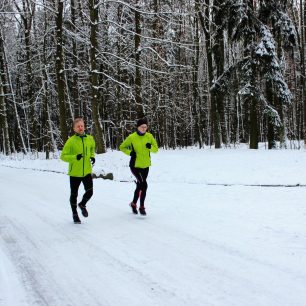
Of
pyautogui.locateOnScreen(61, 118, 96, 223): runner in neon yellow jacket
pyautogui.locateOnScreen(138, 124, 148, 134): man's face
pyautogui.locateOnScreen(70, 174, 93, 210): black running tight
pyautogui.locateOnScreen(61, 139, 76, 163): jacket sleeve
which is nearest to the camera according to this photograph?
pyautogui.locateOnScreen(61, 139, 76, 163): jacket sleeve

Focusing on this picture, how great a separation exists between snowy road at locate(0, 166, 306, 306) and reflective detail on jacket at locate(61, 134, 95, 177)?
40.9 inches

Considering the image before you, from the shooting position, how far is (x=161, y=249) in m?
5.83

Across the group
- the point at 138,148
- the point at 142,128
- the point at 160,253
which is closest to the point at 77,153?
Result: the point at 138,148

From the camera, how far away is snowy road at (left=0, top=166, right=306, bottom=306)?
4.20m

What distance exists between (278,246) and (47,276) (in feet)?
10.4

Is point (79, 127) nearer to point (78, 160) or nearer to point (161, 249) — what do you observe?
point (78, 160)

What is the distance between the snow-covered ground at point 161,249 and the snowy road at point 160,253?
13mm

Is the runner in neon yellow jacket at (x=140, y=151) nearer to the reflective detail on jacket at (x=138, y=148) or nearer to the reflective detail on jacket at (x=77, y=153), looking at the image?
the reflective detail on jacket at (x=138, y=148)

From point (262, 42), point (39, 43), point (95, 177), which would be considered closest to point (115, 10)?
point (39, 43)

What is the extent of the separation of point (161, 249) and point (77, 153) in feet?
9.95

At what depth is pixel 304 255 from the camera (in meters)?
5.28

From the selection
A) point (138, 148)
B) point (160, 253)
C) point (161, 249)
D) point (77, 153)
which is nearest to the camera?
point (160, 253)

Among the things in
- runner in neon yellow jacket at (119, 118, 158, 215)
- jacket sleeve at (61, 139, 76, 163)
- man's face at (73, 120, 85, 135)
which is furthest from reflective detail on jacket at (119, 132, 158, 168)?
jacket sleeve at (61, 139, 76, 163)

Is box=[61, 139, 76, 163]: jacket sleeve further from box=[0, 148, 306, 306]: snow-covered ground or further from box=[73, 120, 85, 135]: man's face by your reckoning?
box=[0, 148, 306, 306]: snow-covered ground
